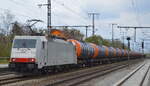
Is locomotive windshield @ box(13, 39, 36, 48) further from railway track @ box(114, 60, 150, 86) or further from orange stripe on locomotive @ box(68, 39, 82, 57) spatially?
orange stripe on locomotive @ box(68, 39, 82, 57)

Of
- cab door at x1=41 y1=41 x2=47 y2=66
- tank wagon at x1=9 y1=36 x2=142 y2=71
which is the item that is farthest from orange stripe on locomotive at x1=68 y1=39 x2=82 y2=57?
cab door at x1=41 y1=41 x2=47 y2=66

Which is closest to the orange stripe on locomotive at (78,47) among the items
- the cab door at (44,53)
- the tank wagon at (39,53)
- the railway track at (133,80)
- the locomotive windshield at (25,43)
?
the tank wagon at (39,53)

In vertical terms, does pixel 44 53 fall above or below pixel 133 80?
above

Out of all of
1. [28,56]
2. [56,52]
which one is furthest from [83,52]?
[28,56]

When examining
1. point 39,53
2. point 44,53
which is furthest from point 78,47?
point 39,53

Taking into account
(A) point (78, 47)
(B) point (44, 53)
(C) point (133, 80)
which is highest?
(A) point (78, 47)

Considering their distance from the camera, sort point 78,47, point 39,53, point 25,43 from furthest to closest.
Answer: point 78,47, point 25,43, point 39,53

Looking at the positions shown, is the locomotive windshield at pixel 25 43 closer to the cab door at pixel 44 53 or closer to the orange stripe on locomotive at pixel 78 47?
the cab door at pixel 44 53

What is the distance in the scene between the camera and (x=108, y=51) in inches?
2379

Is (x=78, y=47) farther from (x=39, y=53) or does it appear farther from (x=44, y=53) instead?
(x=39, y=53)

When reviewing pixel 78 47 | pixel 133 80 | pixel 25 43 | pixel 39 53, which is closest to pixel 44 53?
pixel 39 53

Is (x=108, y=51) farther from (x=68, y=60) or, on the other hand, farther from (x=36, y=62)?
(x=36, y=62)

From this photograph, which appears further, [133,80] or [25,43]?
[133,80]

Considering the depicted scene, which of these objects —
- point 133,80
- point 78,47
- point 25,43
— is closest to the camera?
point 25,43
